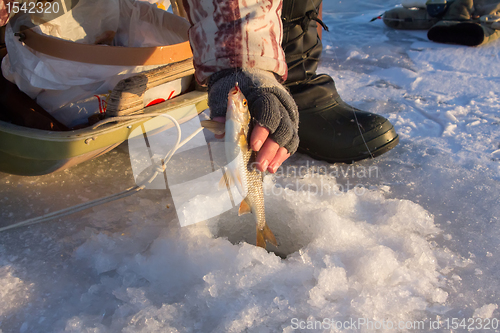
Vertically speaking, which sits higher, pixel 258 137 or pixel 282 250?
pixel 258 137

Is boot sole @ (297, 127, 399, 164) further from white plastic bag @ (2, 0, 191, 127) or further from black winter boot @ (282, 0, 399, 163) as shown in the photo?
white plastic bag @ (2, 0, 191, 127)

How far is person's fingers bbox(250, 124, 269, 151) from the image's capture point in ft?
3.87

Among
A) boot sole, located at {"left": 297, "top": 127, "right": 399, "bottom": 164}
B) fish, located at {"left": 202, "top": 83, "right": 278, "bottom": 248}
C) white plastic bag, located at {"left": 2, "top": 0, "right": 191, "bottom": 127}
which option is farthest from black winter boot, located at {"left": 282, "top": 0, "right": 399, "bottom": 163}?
fish, located at {"left": 202, "top": 83, "right": 278, "bottom": 248}

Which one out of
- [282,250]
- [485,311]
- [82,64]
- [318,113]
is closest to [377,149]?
[318,113]

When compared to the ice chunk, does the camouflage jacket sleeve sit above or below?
above

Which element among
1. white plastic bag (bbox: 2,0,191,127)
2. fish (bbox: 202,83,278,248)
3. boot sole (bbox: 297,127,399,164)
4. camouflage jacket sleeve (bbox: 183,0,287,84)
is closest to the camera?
fish (bbox: 202,83,278,248)

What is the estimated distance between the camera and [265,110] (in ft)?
3.90

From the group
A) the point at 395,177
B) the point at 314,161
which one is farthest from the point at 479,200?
the point at 314,161

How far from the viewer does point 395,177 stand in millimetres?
1879

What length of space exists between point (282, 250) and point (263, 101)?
69 centimetres

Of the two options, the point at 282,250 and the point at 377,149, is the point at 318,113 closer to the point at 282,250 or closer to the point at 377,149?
the point at 377,149

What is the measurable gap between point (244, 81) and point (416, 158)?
123 centimetres

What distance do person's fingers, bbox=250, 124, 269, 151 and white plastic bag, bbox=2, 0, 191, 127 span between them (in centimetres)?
78

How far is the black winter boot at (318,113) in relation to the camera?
201 cm
